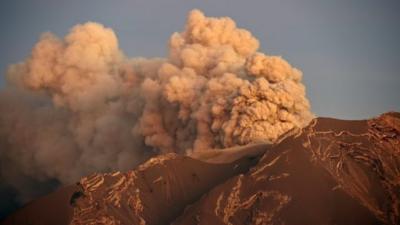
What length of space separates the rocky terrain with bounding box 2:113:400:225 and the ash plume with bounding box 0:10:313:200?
541 inches

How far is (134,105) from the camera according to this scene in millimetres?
75125

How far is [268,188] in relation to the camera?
38000 mm

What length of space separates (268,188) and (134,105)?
128 feet

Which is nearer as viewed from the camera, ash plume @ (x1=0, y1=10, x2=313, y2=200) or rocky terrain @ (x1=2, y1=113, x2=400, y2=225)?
rocky terrain @ (x1=2, y1=113, x2=400, y2=225)

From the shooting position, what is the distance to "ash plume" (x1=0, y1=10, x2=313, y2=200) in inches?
2323

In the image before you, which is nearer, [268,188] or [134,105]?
[268,188]

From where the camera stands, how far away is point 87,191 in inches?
1630

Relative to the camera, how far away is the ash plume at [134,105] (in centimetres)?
5900

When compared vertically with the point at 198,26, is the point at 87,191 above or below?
below

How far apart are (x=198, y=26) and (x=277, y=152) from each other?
32964 millimetres

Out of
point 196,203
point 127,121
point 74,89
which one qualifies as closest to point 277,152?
point 196,203

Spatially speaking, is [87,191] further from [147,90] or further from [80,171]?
[80,171]

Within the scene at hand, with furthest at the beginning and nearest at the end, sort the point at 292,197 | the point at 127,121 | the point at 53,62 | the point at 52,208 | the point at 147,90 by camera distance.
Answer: the point at 53,62, the point at 127,121, the point at 147,90, the point at 52,208, the point at 292,197

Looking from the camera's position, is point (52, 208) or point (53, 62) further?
point (53, 62)
